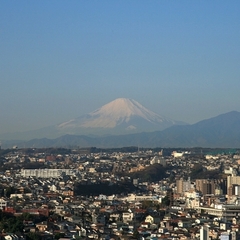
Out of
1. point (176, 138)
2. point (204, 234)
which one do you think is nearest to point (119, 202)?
point (204, 234)

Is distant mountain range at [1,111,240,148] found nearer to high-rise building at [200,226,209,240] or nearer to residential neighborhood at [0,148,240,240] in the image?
residential neighborhood at [0,148,240,240]

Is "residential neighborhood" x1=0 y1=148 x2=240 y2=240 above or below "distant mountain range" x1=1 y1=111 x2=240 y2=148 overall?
below

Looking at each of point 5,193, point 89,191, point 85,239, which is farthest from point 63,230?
point 89,191

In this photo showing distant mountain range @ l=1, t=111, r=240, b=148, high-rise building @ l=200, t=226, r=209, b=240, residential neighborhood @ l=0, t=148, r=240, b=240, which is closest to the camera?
high-rise building @ l=200, t=226, r=209, b=240

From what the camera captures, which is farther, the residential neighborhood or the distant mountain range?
the distant mountain range

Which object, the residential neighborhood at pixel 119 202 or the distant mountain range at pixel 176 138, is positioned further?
the distant mountain range at pixel 176 138

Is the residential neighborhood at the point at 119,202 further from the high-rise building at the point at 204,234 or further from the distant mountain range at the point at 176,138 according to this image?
the distant mountain range at the point at 176,138

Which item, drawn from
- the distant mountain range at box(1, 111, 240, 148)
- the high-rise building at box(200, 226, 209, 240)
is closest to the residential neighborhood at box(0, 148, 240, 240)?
the high-rise building at box(200, 226, 209, 240)

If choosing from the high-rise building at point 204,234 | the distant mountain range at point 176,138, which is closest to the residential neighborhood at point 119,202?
the high-rise building at point 204,234

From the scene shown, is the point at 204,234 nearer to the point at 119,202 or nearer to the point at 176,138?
the point at 119,202
